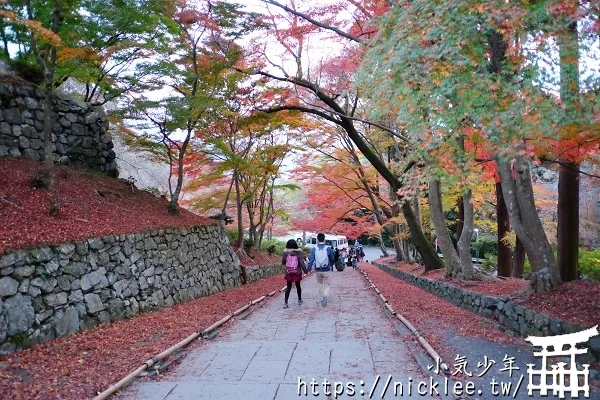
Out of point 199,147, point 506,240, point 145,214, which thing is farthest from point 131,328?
point 506,240

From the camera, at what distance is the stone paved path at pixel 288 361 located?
4098 millimetres

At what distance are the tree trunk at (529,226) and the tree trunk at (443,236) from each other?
415 centimetres

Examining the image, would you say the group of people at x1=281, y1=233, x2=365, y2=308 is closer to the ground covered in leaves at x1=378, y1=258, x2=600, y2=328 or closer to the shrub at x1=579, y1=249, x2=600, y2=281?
the ground covered in leaves at x1=378, y1=258, x2=600, y2=328

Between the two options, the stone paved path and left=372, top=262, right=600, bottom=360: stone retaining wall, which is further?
left=372, top=262, right=600, bottom=360: stone retaining wall

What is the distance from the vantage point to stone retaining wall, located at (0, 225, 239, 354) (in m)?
5.39

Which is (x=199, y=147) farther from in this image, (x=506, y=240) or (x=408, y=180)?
(x=506, y=240)

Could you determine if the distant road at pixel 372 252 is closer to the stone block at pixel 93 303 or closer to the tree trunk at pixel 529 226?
the tree trunk at pixel 529 226

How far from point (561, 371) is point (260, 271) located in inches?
602

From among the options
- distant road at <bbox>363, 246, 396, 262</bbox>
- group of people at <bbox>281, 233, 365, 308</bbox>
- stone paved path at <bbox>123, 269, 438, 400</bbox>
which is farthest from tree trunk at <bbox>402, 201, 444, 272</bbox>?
distant road at <bbox>363, 246, 396, 262</bbox>

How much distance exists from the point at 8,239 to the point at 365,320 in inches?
212

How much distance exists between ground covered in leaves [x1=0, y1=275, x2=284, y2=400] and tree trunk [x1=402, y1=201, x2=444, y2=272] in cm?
829

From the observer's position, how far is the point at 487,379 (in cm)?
443

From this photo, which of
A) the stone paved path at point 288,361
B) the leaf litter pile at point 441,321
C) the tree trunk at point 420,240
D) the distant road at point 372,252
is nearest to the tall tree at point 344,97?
the tree trunk at point 420,240

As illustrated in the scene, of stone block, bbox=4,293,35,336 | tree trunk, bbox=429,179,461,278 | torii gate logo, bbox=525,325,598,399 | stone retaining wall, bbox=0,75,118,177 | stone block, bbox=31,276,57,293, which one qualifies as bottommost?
torii gate logo, bbox=525,325,598,399
